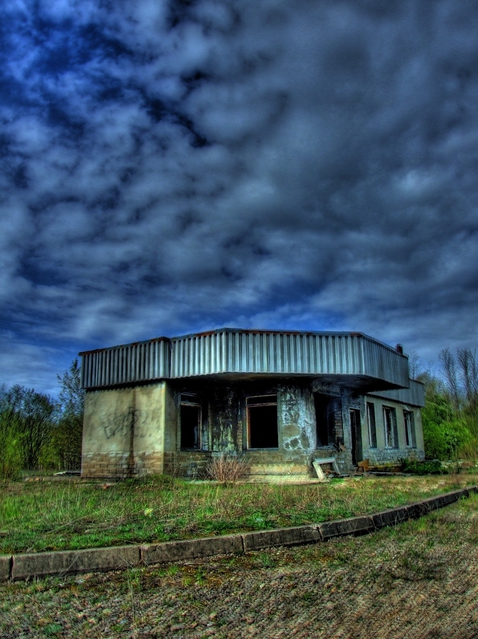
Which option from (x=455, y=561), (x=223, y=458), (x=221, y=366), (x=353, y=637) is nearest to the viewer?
(x=353, y=637)

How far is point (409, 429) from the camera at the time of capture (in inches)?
1110

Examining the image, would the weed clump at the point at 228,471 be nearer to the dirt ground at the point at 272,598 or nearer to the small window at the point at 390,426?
the dirt ground at the point at 272,598

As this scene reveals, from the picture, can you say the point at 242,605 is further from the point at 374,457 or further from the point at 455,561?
the point at 374,457

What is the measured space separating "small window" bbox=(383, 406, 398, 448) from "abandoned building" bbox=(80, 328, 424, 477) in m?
5.38

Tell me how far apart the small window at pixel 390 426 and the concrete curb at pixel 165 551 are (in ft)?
60.5

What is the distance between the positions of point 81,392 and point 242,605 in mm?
24499

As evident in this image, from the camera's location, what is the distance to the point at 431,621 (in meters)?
3.55

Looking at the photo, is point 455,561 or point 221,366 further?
point 221,366

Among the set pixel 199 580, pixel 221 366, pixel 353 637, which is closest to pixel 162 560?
pixel 199 580

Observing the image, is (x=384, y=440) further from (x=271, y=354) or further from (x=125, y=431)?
(x=125, y=431)

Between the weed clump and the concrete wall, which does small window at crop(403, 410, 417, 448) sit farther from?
the weed clump

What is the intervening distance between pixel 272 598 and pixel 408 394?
82.5 feet

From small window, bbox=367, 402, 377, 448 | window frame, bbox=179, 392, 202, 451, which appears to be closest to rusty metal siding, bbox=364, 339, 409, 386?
small window, bbox=367, 402, 377, 448

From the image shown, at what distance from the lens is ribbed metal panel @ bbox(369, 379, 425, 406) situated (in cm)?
2458
